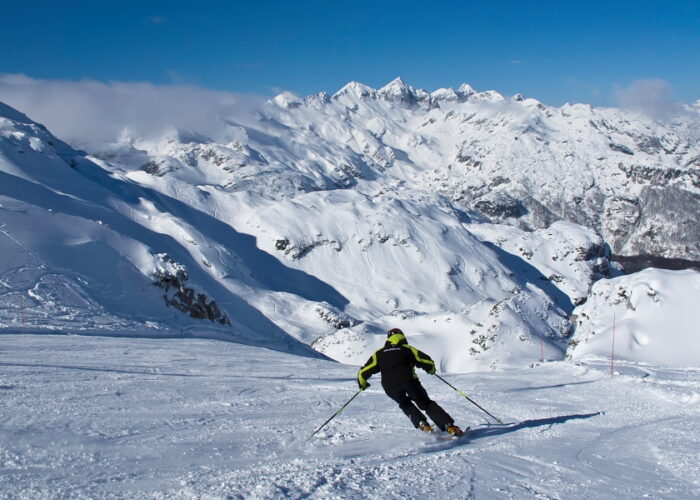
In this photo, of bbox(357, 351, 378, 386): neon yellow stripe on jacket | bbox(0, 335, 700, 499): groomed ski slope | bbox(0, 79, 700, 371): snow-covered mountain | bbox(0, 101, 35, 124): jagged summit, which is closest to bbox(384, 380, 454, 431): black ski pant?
bbox(0, 335, 700, 499): groomed ski slope

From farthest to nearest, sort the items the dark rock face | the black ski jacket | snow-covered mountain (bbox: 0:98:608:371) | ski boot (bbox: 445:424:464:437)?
the dark rock face → snow-covered mountain (bbox: 0:98:608:371) → the black ski jacket → ski boot (bbox: 445:424:464:437)

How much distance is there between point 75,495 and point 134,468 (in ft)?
3.04

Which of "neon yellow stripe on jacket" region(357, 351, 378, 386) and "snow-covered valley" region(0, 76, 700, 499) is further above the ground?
"neon yellow stripe on jacket" region(357, 351, 378, 386)

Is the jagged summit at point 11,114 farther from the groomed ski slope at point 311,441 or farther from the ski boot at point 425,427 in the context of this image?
the ski boot at point 425,427

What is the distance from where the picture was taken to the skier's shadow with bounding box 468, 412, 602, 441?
8547mm

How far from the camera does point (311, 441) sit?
25.4 feet

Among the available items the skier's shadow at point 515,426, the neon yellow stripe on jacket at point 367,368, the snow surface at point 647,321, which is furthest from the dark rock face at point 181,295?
the skier's shadow at point 515,426

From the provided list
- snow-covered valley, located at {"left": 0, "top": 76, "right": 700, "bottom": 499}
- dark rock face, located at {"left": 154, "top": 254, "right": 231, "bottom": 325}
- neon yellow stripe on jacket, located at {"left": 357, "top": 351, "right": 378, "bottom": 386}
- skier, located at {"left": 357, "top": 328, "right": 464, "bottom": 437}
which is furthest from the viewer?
dark rock face, located at {"left": 154, "top": 254, "right": 231, "bottom": 325}

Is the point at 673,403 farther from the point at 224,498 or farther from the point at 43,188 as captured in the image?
the point at 43,188

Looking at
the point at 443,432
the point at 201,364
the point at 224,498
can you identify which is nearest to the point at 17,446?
the point at 224,498

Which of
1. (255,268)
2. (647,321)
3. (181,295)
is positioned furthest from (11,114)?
(647,321)

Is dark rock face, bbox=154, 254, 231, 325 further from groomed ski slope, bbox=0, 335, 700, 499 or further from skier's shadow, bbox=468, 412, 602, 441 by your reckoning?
skier's shadow, bbox=468, 412, 602, 441

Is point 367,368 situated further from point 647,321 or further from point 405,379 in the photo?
point 647,321

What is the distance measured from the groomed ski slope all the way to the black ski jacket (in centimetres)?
76
